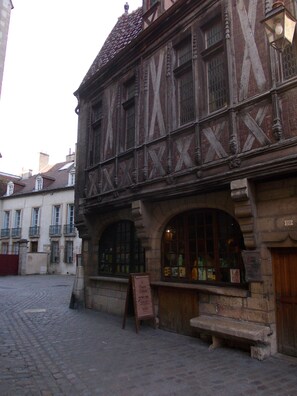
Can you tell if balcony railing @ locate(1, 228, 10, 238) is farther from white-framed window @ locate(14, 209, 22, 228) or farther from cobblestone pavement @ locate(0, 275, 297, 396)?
cobblestone pavement @ locate(0, 275, 297, 396)

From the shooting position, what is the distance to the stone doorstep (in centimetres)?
486

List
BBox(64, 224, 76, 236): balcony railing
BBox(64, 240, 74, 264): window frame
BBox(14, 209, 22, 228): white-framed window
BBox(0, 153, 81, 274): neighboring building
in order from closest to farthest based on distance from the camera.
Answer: BBox(64, 240, 74, 264): window frame < BBox(64, 224, 76, 236): balcony railing < BBox(0, 153, 81, 274): neighboring building < BBox(14, 209, 22, 228): white-framed window

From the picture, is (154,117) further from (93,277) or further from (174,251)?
(93,277)

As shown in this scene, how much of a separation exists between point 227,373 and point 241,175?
2792 millimetres

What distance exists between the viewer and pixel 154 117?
24.6ft

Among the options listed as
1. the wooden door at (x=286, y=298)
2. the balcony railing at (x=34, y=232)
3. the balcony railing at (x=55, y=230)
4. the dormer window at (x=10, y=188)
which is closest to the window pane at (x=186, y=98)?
the wooden door at (x=286, y=298)

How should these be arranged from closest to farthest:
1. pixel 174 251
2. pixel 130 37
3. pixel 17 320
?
pixel 174 251 → pixel 17 320 → pixel 130 37

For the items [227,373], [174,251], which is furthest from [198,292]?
[227,373]

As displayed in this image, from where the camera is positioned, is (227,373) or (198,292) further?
(198,292)

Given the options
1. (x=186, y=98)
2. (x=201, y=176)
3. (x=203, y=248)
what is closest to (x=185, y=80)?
(x=186, y=98)

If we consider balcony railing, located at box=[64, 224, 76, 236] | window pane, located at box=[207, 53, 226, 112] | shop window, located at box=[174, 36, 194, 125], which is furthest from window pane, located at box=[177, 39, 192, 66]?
balcony railing, located at box=[64, 224, 76, 236]

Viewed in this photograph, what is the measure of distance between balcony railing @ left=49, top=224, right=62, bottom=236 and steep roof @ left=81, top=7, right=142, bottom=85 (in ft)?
62.1

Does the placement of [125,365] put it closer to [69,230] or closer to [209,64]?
[209,64]

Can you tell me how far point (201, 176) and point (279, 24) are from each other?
267cm
